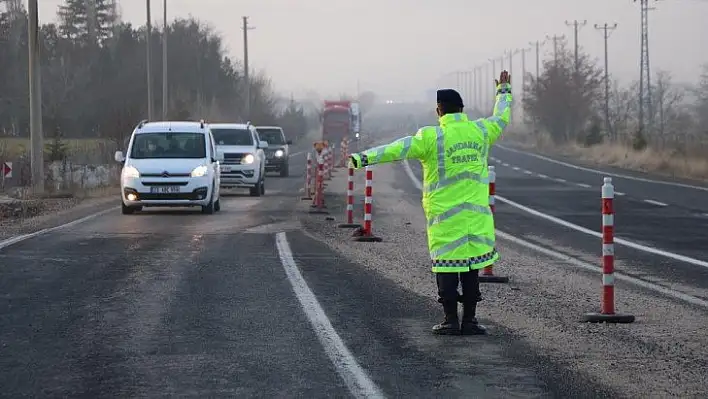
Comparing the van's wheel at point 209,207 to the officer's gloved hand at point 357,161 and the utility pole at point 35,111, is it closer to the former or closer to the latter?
the utility pole at point 35,111

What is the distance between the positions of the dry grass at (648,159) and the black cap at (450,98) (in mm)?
33589

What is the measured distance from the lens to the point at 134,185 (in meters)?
25.4

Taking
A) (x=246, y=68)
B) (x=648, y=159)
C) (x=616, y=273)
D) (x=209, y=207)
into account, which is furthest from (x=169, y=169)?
(x=246, y=68)

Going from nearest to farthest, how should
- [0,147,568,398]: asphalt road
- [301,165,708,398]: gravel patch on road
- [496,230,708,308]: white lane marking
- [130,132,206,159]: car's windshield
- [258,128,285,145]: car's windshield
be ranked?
[0,147,568,398]: asphalt road < [301,165,708,398]: gravel patch on road < [496,230,708,308]: white lane marking < [130,132,206,159]: car's windshield < [258,128,285,145]: car's windshield

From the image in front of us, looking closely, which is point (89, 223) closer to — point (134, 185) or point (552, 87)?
point (134, 185)

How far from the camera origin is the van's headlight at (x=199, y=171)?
25.6m

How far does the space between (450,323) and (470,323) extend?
16cm

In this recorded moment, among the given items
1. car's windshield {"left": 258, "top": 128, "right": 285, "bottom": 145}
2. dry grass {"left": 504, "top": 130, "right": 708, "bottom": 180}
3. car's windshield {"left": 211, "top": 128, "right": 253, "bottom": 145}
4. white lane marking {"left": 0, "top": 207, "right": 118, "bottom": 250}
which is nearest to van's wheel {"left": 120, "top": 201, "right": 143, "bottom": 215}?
white lane marking {"left": 0, "top": 207, "right": 118, "bottom": 250}

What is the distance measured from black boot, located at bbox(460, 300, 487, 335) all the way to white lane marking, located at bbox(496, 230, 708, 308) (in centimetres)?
282

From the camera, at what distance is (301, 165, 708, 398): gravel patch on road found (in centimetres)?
838

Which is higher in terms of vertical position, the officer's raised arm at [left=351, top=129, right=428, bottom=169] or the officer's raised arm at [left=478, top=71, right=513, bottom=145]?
the officer's raised arm at [left=478, top=71, right=513, bottom=145]

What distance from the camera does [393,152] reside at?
378 inches

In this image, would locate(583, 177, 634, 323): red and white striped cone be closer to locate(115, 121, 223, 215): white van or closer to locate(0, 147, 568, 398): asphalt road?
locate(0, 147, 568, 398): asphalt road

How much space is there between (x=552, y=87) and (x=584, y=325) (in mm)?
81457
